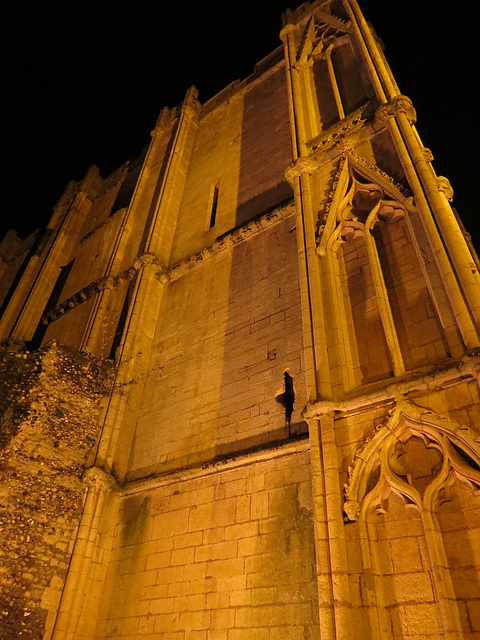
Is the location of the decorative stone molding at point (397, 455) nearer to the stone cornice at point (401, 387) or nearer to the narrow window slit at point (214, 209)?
the stone cornice at point (401, 387)

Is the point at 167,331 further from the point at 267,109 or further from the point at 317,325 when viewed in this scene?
the point at 267,109

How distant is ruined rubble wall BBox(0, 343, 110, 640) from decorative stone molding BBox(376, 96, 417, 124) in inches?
302

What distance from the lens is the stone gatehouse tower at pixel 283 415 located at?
4.88 metres

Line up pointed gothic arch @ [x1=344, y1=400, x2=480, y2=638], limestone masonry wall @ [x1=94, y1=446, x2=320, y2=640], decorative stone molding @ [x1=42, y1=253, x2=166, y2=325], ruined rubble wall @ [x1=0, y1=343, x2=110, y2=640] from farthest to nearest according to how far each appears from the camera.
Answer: decorative stone molding @ [x1=42, y1=253, x2=166, y2=325] < ruined rubble wall @ [x1=0, y1=343, x2=110, y2=640] < limestone masonry wall @ [x1=94, y1=446, x2=320, y2=640] < pointed gothic arch @ [x1=344, y1=400, x2=480, y2=638]

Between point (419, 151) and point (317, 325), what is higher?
point (419, 151)

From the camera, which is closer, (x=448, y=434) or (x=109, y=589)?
(x=448, y=434)

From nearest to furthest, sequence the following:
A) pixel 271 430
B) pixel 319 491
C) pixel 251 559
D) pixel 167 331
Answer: pixel 319 491 < pixel 251 559 < pixel 271 430 < pixel 167 331

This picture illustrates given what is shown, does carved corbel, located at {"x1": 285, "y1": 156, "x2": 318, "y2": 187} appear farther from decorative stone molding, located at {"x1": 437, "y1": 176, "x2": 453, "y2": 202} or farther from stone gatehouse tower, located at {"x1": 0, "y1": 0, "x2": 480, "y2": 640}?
decorative stone molding, located at {"x1": 437, "y1": 176, "x2": 453, "y2": 202}

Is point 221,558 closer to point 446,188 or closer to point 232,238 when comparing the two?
point 446,188

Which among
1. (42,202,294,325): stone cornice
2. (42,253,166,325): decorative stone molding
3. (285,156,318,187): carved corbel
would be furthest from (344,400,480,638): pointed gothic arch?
(42,253,166,325): decorative stone molding

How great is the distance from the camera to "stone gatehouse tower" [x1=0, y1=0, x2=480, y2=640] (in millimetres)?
4875

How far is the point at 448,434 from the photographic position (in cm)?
488

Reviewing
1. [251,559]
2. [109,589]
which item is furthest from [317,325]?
[109,589]

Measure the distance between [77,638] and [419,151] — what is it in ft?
31.3
